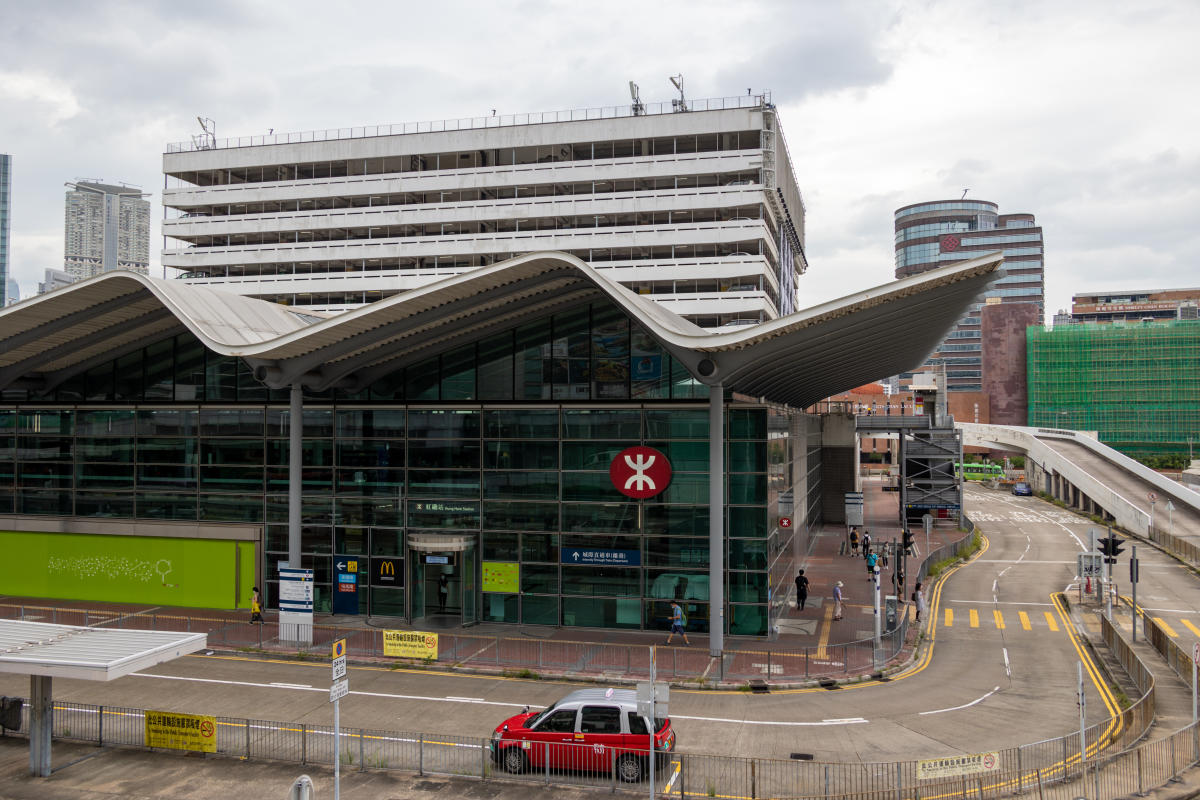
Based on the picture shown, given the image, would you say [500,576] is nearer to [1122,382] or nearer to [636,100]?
[636,100]

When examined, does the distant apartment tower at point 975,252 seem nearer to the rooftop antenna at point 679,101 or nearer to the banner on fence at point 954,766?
the rooftop antenna at point 679,101

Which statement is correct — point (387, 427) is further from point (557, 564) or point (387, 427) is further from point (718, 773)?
point (718, 773)

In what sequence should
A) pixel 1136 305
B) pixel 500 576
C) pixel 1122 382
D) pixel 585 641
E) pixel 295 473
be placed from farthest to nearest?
→ pixel 1136 305, pixel 1122 382, pixel 500 576, pixel 295 473, pixel 585 641

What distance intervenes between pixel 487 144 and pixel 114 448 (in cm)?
5782

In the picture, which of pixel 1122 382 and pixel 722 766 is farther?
pixel 1122 382

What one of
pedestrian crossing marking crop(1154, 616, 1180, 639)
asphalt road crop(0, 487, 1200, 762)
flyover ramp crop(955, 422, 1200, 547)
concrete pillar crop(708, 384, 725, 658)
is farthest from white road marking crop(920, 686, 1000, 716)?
A: flyover ramp crop(955, 422, 1200, 547)

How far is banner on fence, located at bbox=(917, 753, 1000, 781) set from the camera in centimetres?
1485

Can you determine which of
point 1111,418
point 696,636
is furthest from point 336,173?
point 1111,418

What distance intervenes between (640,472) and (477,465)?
590 centimetres

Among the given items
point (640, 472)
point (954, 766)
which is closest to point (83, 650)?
point (640, 472)

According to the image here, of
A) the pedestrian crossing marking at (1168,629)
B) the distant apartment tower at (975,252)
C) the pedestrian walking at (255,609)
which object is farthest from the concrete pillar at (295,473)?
the distant apartment tower at (975,252)

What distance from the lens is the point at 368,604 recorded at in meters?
30.5

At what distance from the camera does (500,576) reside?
2928 centimetres

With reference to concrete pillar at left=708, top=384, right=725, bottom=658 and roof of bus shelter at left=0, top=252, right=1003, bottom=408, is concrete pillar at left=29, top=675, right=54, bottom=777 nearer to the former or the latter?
roof of bus shelter at left=0, top=252, right=1003, bottom=408
